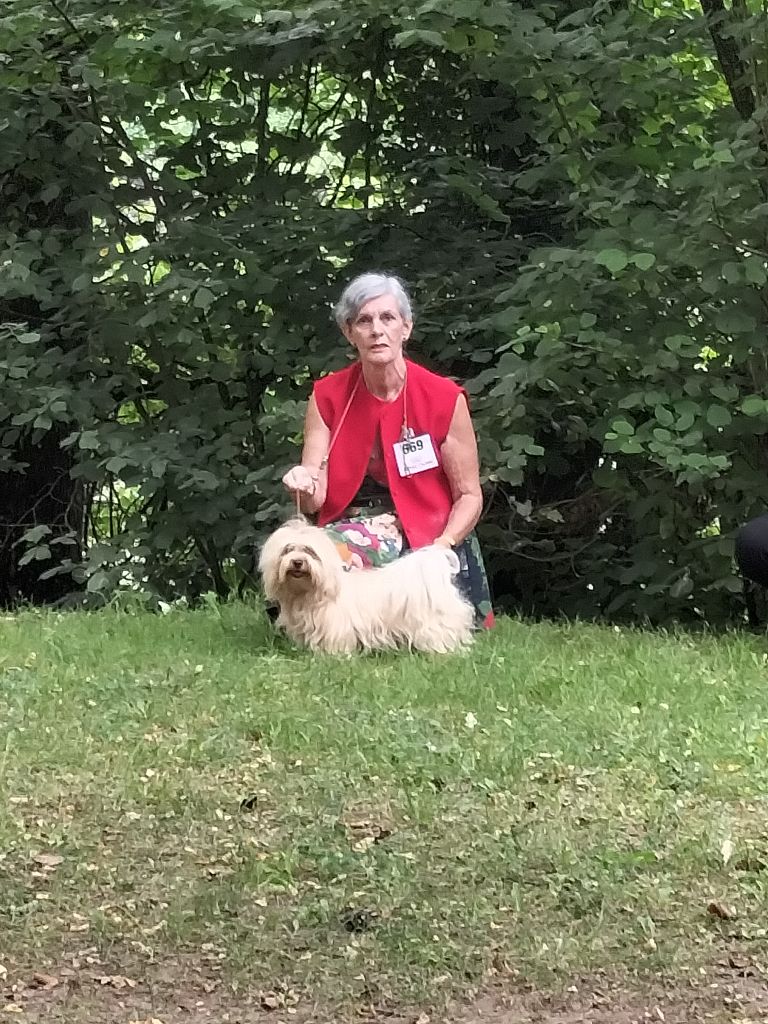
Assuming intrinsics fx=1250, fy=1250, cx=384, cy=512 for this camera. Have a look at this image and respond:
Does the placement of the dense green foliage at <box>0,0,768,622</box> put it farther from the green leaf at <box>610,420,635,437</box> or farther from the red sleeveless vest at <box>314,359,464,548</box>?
the red sleeveless vest at <box>314,359,464,548</box>

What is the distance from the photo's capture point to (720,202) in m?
5.16

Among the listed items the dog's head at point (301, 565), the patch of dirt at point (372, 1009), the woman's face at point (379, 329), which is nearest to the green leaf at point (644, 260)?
the woman's face at point (379, 329)

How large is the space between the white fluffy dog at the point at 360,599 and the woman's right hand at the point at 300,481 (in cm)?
15

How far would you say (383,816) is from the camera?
10.2ft

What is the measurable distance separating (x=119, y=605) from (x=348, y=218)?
7.73ft


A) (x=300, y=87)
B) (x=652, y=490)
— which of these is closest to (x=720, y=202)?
(x=652, y=490)

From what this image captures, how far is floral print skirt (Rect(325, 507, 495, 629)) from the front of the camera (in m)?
5.01

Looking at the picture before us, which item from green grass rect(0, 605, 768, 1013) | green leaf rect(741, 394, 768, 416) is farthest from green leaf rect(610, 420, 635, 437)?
green grass rect(0, 605, 768, 1013)

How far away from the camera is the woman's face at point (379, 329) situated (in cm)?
500

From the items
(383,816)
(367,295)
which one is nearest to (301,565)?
(367,295)

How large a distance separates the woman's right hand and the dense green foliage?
42.1 inches

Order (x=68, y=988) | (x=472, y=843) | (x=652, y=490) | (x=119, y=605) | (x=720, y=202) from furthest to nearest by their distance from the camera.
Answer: (x=119, y=605) → (x=652, y=490) → (x=720, y=202) → (x=472, y=843) → (x=68, y=988)

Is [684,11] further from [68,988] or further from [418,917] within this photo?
[68,988]

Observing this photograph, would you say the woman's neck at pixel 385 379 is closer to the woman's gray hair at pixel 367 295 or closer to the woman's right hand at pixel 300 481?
the woman's gray hair at pixel 367 295
